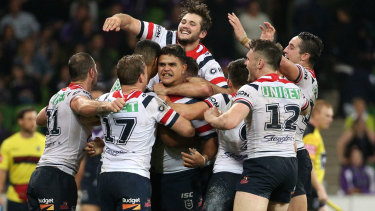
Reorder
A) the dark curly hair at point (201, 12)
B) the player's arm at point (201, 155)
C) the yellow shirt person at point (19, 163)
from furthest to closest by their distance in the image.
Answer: the yellow shirt person at point (19, 163) → the dark curly hair at point (201, 12) → the player's arm at point (201, 155)

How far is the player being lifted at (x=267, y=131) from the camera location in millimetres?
6379

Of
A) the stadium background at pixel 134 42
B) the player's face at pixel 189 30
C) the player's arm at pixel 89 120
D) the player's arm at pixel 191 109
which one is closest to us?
the player's arm at pixel 191 109

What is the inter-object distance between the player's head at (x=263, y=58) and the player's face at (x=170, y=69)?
2.57ft

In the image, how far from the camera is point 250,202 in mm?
6359

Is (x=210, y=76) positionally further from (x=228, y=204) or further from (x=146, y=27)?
(x=228, y=204)

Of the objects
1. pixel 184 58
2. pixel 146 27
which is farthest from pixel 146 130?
pixel 146 27

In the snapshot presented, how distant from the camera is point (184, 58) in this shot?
7.09 meters

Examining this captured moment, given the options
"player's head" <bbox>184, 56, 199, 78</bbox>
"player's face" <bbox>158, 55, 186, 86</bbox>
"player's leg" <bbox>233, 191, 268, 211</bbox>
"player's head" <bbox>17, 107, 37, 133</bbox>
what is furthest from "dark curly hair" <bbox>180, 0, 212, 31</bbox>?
"player's head" <bbox>17, 107, 37, 133</bbox>

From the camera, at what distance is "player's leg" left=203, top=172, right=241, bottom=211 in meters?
6.68

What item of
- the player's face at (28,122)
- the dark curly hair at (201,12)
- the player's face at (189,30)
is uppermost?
the dark curly hair at (201,12)

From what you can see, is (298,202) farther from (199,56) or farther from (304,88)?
(199,56)

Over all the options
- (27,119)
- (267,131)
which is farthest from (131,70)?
(27,119)

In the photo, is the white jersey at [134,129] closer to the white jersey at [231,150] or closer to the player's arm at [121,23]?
the white jersey at [231,150]

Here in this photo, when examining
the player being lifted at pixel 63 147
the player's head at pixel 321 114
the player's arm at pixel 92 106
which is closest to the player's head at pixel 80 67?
the player being lifted at pixel 63 147
